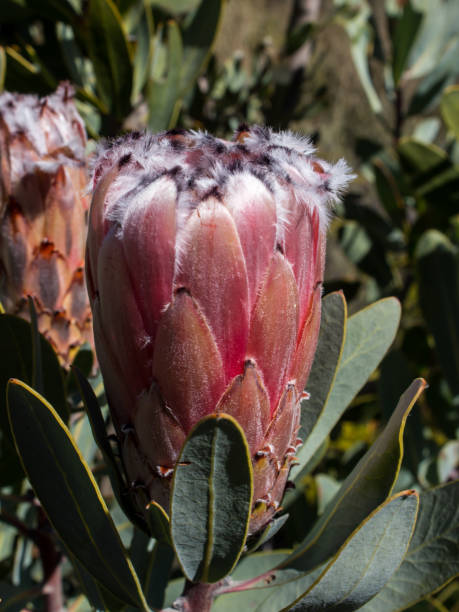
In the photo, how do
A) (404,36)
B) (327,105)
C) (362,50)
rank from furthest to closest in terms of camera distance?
(327,105), (362,50), (404,36)

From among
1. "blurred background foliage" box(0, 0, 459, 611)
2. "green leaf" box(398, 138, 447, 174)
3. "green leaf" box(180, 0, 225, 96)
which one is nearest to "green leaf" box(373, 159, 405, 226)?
"blurred background foliage" box(0, 0, 459, 611)

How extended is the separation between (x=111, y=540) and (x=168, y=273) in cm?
34

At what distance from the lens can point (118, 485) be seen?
2.50ft

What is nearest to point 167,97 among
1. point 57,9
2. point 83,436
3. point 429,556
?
point 57,9

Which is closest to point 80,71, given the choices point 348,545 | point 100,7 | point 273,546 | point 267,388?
point 100,7

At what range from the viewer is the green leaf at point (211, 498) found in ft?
2.02

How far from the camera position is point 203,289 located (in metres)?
0.62

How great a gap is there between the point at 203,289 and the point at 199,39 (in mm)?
1264

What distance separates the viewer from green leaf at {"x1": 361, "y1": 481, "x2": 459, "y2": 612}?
85 cm

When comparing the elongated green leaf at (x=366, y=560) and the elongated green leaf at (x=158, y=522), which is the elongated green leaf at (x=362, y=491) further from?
the elongated green leaf at (x=158, y=522)

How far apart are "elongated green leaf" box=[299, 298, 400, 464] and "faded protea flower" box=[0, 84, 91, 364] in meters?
0.47

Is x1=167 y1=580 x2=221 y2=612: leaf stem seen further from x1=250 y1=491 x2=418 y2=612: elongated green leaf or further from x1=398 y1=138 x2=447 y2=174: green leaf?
x1=398 y1=138 x2=447 y2=174: green leaf

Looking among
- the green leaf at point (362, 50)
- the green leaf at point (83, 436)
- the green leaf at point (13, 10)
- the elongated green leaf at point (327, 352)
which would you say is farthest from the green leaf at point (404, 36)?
the green leaf at point (83, 436)

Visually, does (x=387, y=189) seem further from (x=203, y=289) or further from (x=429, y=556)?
(x=203, y=289)
